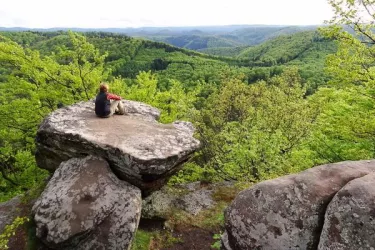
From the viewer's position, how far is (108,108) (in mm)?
17578

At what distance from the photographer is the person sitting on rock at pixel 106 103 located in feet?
56.0

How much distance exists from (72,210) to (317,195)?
398 inches

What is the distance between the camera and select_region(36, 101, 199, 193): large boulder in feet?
47.8

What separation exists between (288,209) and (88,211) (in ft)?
28.0

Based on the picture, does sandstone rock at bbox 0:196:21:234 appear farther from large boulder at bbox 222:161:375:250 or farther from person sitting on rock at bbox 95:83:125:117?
large boulder at bbox 222:161:375:250

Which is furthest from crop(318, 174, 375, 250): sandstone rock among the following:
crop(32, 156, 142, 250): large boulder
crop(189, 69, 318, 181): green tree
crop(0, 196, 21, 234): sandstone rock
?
crop(0, 196, 21, 234): sandstone rock

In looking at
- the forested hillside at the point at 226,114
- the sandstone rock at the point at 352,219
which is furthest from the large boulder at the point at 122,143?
the sandstone rock at the point at 352,219

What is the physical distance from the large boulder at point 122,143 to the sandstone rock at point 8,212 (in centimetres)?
277

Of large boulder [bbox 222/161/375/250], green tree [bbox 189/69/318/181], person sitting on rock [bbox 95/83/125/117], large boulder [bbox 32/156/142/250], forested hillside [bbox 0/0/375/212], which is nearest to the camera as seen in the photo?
large boulder [bbox 222/161/375/250]

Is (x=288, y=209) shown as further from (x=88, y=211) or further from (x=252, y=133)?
(x=252, y=133)

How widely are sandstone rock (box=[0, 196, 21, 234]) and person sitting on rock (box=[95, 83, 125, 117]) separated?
23.5 ft

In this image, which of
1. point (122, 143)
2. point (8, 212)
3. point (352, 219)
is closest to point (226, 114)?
point (122, 143)

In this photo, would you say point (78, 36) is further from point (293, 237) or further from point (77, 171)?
point (293, 237)

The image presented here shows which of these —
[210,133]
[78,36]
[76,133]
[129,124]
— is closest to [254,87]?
[210,133]
